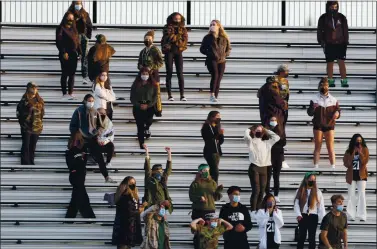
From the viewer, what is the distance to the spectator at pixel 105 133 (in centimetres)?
3672

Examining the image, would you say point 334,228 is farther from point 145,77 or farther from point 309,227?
point 145,77

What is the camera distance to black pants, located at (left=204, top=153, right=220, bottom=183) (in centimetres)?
3641

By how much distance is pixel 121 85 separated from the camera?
39969 millimetres

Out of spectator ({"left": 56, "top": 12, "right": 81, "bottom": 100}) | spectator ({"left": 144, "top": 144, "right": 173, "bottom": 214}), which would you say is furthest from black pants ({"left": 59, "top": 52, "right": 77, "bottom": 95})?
spectator ({"left": 144, "top": 144, "right": 173, "bottom": 214})

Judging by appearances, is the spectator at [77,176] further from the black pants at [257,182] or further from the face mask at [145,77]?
the black pants at [257,182]

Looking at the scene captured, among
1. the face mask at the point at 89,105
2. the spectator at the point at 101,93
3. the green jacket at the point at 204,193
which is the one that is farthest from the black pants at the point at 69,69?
→ the green jacket at the point at 204,193

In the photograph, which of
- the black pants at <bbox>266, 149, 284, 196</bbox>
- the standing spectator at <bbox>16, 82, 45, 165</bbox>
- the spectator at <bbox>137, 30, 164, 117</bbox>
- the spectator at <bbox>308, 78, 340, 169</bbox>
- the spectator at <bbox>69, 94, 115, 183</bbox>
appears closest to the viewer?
the black pants at <bbox>266, 149, 284, 196</bbox>

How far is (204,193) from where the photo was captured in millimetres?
35344

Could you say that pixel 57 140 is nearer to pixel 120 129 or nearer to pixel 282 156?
pixel 120 129

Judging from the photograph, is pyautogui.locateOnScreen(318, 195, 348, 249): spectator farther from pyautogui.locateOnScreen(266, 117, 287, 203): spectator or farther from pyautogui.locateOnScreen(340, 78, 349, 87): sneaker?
pyautogui.locateOnScreen(340, 78, 349, 87): sneaker

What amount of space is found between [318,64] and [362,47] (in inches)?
41.3

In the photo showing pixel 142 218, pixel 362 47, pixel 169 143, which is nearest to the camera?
pixel 142 218

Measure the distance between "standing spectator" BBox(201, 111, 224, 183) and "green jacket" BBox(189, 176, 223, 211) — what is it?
0.90 meters

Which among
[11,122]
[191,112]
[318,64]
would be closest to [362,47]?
[318,64]
